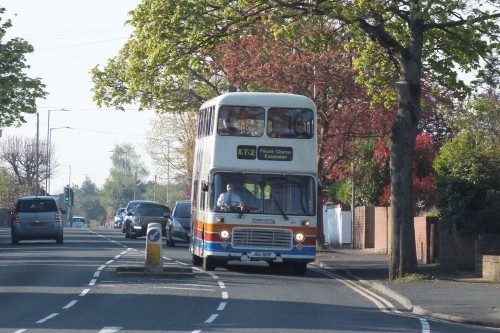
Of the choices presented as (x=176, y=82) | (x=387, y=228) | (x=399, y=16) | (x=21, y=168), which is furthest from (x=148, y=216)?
(x=21, y=168)

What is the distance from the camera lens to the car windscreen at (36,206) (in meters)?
42.4

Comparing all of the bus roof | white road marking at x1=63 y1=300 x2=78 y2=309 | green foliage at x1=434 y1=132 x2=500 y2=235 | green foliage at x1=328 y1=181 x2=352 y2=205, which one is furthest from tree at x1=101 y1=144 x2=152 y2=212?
white road marking at x1=63 y1=300 x2=78 y2=309

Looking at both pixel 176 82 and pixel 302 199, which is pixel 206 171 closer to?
pixel 302 199

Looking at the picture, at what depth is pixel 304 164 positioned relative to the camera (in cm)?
2673

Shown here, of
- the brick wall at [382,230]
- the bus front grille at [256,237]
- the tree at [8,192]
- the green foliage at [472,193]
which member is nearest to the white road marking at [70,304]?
the bus front grille at [256,237]

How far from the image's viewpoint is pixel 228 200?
2656 centimetres

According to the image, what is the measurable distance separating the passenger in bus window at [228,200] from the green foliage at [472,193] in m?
6.84

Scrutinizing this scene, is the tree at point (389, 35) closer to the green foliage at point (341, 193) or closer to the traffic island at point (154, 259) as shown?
the traffic island at point (154, 259)

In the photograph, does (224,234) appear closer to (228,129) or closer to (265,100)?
(228,129)

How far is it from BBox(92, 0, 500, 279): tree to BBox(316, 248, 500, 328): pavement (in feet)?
4.04

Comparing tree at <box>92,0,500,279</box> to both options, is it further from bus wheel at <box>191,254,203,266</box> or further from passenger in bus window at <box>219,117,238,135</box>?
bus wheel at <box>191,254,203,266</box>

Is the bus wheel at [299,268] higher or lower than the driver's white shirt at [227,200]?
lower

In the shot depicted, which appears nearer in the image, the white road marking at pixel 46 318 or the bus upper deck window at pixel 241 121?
the white road marking at pixel 46 318

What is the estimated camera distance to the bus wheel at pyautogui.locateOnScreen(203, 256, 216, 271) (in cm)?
2776
